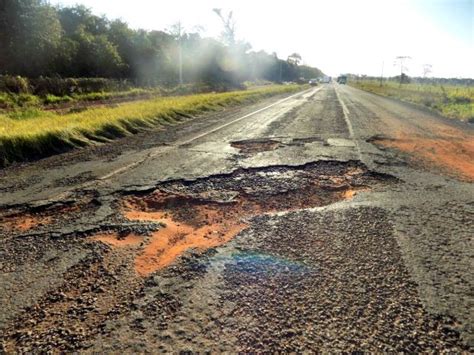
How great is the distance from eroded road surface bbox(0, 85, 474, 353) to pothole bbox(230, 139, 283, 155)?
1.28 metres

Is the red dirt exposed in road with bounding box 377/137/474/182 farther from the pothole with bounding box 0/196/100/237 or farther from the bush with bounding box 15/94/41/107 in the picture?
the bush with bounding box 15/94/41/107

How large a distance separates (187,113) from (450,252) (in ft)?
43.9

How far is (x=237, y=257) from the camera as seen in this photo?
2963 millimetres

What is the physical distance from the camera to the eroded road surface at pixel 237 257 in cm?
209

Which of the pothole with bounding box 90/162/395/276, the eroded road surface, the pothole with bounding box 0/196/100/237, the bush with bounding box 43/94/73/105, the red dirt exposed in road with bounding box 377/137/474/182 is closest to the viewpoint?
the eroded road surface

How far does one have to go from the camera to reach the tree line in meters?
24.4

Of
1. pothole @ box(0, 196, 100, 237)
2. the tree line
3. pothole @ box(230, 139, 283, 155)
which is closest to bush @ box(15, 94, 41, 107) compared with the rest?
the tree line

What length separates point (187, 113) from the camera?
1541 centimetres

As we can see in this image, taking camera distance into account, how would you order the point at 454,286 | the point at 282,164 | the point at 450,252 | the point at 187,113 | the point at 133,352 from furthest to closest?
the point at 187,113 < the point at 282,164 < the point at 450,252 < the point at 454,286 < the point at 133,352

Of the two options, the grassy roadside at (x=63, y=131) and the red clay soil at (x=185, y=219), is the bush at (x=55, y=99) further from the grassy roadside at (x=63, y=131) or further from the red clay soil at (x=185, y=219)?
the red clay soil at (x=185, y=219)

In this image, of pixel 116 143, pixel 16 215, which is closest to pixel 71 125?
pixel 116 143

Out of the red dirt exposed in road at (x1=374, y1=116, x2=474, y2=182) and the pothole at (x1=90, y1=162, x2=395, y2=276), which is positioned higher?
the red dirt exposed in road at (x1=374, y1=116, x2=474, y2=182)

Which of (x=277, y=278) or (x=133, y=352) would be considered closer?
(x=133, y=352)

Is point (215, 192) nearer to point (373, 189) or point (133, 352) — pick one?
point (373, 189)
